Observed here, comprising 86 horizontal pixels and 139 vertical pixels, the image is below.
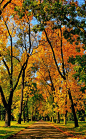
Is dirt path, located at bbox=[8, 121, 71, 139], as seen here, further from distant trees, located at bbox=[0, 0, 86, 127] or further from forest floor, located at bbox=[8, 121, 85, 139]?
distant trees, located at bbox=[0, 0, 86, 127]

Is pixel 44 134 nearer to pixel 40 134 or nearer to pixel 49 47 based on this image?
pixel 40 134

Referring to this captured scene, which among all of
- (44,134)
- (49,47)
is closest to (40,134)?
(44,134)

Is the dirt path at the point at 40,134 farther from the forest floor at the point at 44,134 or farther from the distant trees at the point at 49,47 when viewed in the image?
the distant trees at the point at 49,47

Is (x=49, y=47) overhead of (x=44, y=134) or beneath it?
overhead

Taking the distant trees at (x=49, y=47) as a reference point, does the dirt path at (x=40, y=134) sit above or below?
below

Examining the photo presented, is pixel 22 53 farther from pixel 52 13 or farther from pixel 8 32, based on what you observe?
pixel 52 13

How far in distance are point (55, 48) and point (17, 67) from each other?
9003 mm

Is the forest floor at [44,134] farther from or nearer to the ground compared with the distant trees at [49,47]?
nearer to the ground

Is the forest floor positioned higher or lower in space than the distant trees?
lower

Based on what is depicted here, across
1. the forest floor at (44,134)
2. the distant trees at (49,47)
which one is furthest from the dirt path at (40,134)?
the distant trees at (49,47)

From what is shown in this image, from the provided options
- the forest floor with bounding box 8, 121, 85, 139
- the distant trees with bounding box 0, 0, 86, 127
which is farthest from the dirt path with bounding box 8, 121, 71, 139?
the distant trees with bounding box 0, 0, 86, 127

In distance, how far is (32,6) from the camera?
10594 mm

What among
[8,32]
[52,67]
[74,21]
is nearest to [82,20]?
[74,21]

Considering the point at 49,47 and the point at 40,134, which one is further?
the point at 49,47
